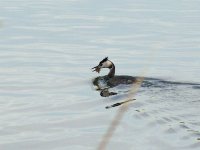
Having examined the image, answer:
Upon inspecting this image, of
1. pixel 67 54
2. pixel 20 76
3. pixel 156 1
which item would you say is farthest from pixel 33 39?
pixel 156 1

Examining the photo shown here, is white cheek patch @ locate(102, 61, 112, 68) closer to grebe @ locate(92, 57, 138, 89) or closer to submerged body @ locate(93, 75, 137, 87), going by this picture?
grebe @ locate(92, 57, 138, 89)

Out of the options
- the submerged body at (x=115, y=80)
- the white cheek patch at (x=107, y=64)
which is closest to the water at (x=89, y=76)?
the submerged body at (x=115, y=80)

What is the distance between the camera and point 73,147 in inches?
427

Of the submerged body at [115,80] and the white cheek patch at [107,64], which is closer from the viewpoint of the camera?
the submerged body at [115,80]

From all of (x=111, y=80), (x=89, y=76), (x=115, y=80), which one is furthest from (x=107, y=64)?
(x=115, y=80)

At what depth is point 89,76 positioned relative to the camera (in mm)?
19766

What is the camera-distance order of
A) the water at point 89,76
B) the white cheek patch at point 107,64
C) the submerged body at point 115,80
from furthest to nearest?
the white cheek patch at point 107,64 → the submerged body at point 115,80 → the water at point 89,76

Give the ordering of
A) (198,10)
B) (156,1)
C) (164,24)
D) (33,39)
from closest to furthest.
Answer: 1. (33,39)
2. (164,24)
3. (198,10)
4. (156,1)

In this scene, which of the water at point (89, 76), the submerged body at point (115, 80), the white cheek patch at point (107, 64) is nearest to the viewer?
the water at point (89, 76)

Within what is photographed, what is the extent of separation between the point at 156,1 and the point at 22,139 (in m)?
47.1

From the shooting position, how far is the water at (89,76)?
1148cm

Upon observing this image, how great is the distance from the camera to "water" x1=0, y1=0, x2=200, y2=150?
11484 mm

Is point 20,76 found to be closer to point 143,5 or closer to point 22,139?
point 22,139

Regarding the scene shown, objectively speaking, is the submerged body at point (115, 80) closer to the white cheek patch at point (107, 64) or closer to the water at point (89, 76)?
the water at point (89, 76)
